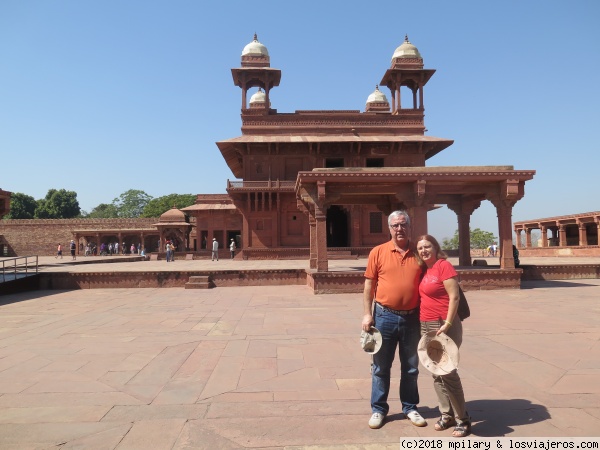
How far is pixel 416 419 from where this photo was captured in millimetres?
2668

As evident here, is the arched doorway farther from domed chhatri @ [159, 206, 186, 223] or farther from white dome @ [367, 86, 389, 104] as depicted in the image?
white dome @ [367, 86, 389, 104]

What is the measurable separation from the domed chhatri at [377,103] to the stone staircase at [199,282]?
28.0m

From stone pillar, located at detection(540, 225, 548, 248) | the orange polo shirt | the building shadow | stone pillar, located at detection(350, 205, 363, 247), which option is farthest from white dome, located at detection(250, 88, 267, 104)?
the orange polo shirt

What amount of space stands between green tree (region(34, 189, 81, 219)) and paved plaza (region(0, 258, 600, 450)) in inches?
2437

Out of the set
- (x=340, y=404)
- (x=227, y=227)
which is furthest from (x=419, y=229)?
(x=227, y=227)

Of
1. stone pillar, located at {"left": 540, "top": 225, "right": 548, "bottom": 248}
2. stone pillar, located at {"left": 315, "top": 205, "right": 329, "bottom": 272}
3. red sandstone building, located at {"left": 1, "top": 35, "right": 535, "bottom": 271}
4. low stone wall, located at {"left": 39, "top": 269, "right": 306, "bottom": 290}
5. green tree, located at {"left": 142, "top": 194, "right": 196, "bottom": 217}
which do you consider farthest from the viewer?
green tree, located at {"left": 142, "top": 194, "right": 196, "bottom": 217}

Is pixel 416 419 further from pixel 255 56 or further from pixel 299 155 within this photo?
pixel 255 56

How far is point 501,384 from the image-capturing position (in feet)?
11.3

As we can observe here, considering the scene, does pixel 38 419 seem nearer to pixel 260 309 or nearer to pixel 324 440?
pixel 324 440

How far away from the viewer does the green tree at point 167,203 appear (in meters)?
61.1

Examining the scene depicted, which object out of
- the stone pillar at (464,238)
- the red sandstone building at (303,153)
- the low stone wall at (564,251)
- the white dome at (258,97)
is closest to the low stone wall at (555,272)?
the stone pillar at (464,238)

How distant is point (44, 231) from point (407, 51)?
126 feet

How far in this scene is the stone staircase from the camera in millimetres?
11695

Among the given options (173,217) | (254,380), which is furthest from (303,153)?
(254,380)
